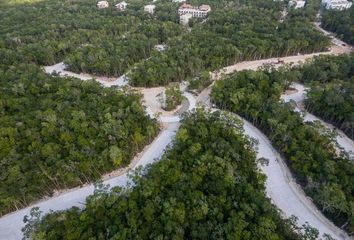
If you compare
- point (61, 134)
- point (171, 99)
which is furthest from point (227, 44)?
point (61, 134)

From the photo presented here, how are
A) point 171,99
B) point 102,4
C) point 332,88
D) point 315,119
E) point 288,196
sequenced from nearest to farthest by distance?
point 288,196, point 315,119, point 171,99, point 332,88, point 102,4

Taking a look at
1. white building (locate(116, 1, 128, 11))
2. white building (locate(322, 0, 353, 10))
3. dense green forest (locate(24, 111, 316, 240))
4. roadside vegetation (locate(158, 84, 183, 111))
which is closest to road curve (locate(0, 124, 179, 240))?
dense green forest (locate(24, 111, 316, 240))

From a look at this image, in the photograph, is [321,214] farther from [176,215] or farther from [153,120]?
[153,120]

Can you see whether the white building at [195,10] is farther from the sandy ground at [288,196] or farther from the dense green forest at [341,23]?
the sandy ground at [288,196]

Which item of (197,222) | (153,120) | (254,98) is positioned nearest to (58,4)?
(153,120)

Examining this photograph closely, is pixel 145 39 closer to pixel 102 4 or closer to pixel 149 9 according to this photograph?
pixel 149 9

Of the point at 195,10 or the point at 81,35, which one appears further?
the point at 195,10

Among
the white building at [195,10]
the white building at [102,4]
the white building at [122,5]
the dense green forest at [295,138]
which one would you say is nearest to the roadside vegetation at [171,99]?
the dense green forest at [295,138]
